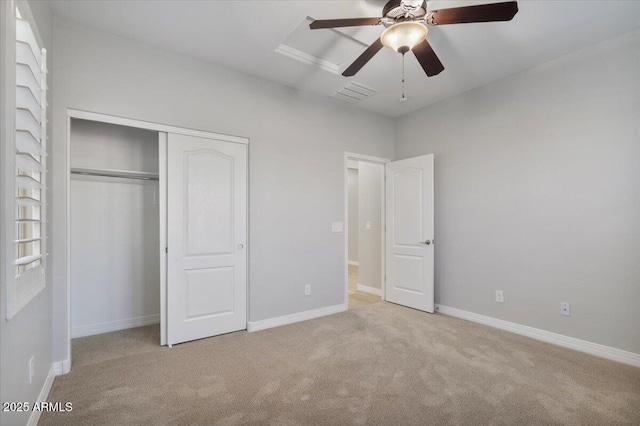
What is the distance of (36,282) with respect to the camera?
1751 millimetres

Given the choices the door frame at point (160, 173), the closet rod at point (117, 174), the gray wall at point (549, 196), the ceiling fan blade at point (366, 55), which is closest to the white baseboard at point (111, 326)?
the door frame at point (160, 173)

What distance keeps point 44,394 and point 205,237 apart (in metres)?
1.59

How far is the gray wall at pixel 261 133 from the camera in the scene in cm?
248

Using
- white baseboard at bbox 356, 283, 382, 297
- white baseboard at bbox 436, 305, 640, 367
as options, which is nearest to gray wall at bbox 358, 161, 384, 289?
white baseboard at bbox 356, 283, 382, 297

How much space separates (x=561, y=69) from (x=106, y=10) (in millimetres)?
4131

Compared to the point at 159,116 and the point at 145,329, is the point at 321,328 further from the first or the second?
the point at 159,116

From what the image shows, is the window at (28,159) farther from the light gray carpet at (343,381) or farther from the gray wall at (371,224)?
the gray wall at (371,224)

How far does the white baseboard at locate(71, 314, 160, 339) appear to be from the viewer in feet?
10.3

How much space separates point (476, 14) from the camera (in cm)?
179

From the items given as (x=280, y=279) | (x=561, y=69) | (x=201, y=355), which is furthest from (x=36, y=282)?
(x=561, y=69)

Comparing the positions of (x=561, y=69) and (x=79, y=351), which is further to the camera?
→ (x=561, y=69)

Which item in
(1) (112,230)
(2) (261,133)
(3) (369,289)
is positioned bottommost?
(3) (369,289)

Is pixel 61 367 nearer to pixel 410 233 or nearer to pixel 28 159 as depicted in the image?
pixel 28 159

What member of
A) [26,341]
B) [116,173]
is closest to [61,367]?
[26,341]
